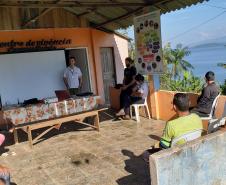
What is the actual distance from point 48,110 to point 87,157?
1.41 m

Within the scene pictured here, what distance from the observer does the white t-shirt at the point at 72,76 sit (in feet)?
30.4

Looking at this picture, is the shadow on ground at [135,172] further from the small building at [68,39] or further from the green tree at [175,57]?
the green tree at [175,57]

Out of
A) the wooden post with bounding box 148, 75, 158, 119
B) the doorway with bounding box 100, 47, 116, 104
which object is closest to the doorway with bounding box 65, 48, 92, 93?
the doorway with bounding box 100, 47, 116, 104

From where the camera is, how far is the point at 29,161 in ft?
19.0

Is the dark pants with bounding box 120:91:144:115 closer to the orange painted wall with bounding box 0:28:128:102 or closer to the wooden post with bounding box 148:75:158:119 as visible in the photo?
the wooden post with bounding box 148:75:158:119

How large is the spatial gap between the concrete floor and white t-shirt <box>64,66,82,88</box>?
1742mm

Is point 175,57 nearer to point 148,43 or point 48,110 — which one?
point 148,43

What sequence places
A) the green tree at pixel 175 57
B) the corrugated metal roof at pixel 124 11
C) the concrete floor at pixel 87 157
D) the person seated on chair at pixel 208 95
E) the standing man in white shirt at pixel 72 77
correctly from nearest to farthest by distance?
the concrete floor at pixel 87 157, the person seated on chair at pixel 208 95, the corrugated metal roof at pixel 124 11, the standing man in white shirt at pixel 72 77, the green tree at pixel 175 57

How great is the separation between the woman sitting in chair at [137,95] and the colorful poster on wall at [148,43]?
0.25 metres

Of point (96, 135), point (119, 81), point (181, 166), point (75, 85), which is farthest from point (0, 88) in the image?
point (181, 166)

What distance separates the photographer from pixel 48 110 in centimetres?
662

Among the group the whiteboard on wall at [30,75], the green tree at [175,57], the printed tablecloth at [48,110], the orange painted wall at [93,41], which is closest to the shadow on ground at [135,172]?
the printed tablecloth at [48,110]

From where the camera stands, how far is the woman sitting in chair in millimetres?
7777

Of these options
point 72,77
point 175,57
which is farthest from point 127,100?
point 175,57
